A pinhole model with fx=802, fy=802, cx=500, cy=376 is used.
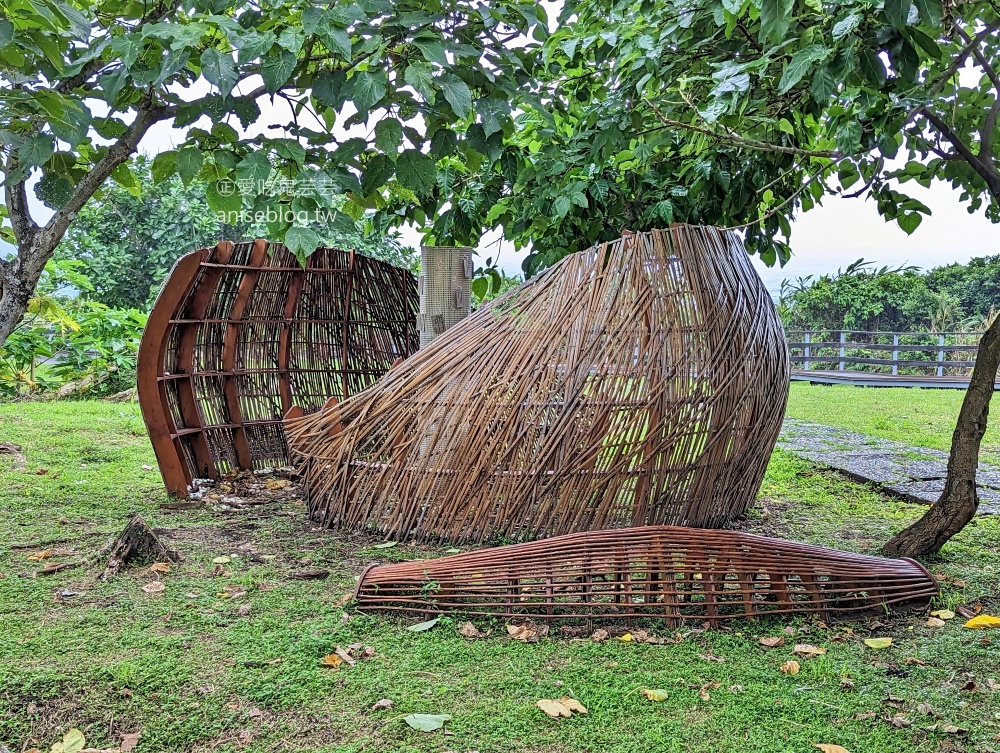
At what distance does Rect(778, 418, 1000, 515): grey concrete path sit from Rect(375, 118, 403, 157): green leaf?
4.89 m

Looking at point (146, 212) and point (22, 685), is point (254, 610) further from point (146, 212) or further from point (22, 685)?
point (146, 212)

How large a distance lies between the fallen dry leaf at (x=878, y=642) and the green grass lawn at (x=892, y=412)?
209 inches

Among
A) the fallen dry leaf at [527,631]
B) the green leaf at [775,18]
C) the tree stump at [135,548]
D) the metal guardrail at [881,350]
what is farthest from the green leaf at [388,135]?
the metal guardrail at [881,350]

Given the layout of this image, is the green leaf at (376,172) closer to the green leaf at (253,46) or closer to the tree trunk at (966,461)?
the green leaf at (253,46)

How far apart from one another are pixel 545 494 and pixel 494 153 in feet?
6.84

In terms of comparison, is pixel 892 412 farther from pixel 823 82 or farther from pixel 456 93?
pixel 456 93

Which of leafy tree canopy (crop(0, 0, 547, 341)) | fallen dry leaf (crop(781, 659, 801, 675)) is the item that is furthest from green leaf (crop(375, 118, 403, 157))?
fallen dry leaf (crop(781, 659, 801, 675))

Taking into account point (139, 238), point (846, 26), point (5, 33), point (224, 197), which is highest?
point (139, 238)

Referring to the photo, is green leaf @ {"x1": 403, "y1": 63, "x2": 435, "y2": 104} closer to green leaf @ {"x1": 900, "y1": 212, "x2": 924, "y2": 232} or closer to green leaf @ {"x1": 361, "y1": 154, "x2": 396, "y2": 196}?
green leaf @ {"x1": 361, "y1": 154, "x2": 396, "y2": 196}

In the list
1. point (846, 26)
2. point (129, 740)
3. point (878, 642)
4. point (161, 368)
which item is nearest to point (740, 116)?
point (846, 26)

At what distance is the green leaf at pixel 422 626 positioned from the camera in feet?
10.9

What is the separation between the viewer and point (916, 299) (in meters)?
20.2

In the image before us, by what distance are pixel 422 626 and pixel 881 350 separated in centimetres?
1979

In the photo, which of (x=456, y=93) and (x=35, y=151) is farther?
(x=456, y=93)
